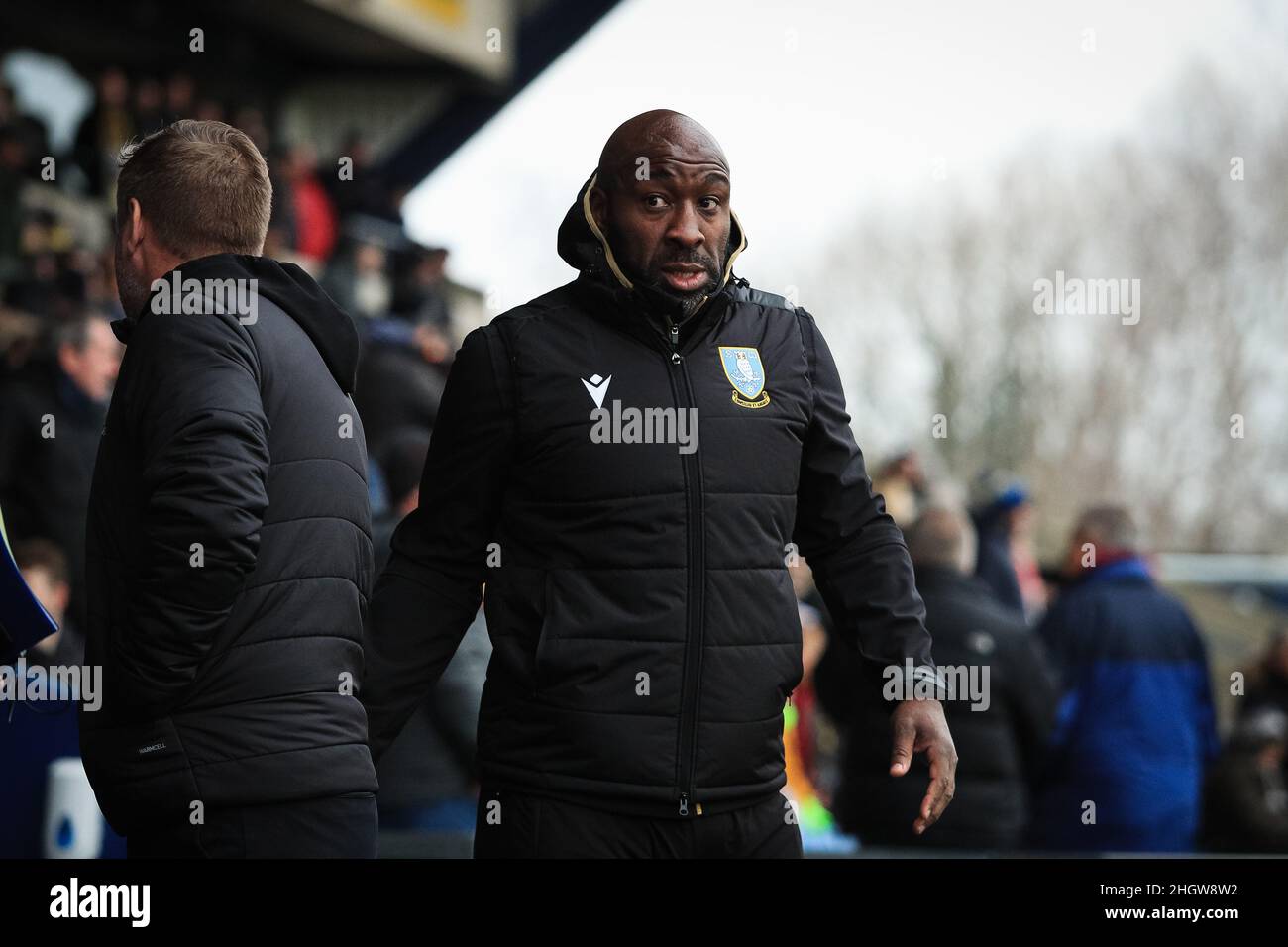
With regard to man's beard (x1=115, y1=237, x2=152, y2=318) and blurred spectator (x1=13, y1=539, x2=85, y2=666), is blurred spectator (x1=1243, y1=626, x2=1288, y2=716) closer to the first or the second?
blurred spectator (x1=13, y1=539, x2=85, y2=666)

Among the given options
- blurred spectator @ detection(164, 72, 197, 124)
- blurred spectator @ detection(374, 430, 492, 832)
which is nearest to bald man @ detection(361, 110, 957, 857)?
blurred spectator @ detection(374, 430, 492, 832)

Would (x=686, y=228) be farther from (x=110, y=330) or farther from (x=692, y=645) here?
(x=110, y=330)

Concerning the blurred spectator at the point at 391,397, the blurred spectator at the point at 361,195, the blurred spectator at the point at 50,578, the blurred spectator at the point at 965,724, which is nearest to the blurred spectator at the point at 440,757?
the blurred spectator at the point at 50,578

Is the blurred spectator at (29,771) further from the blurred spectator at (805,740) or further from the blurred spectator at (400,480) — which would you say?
the blurred spectator at (805,740)

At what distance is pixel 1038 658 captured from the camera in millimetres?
7082

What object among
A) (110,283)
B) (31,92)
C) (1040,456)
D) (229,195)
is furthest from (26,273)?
(1040,456)

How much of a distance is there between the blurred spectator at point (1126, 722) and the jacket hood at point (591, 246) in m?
4.20

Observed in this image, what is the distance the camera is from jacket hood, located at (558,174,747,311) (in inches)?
143

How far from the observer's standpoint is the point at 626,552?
11.4 ft

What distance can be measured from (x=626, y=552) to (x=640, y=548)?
0.09ft

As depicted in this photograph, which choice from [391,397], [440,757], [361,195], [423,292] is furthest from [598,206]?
[361,195]

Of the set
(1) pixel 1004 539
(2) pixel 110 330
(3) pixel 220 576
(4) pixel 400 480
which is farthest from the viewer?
(1) pixel 1004 539

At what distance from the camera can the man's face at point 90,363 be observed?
8.18m
